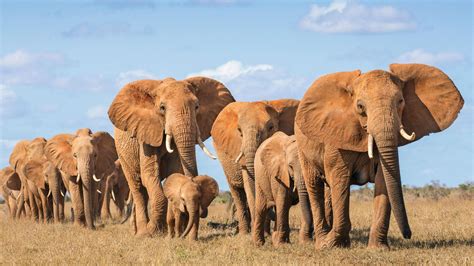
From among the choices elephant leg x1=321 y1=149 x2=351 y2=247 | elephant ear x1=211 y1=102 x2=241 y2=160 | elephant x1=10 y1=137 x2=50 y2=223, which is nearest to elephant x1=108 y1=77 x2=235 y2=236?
elephant ear x1=211 y1=102 x2=241 y2=160

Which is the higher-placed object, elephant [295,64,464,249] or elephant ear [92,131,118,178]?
elephant ear [92,131,118,178]

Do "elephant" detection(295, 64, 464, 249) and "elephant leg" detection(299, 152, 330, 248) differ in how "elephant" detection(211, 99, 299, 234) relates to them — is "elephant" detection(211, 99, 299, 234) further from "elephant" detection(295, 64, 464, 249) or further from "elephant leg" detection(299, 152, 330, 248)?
"elephant" detection(295, 64, 464, 249)

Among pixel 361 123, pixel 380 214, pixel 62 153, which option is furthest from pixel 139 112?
pixel 62 153

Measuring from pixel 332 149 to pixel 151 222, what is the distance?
5.17m

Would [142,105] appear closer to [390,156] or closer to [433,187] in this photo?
[390,156]

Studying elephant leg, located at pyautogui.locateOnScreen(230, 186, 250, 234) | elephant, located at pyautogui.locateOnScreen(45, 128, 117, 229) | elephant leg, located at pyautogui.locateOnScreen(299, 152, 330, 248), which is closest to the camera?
elephant leg, located at pyautogui.locateOnScreen(299, 152, 330, 248)

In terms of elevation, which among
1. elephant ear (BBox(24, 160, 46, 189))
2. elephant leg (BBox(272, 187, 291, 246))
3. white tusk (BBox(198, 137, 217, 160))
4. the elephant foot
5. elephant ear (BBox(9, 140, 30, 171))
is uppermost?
elephant ear (BBox(9, 140, 30, 171))

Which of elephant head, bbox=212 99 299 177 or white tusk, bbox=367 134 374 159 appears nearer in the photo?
white tusk, bbox=367 134 374 159

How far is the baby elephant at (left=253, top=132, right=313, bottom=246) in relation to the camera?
1769cm

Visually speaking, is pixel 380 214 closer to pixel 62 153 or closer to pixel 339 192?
pixel 339 192

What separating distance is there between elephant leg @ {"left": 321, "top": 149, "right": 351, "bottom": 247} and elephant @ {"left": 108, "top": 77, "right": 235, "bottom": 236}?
124 inches

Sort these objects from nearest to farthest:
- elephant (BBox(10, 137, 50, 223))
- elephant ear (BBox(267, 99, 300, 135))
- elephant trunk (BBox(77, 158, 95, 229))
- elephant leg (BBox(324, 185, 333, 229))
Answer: elephant leg (BBox(324, 185, 333, 229)), elephant ear (BBox(267, 99, 300, 135)), elephant trunk (BBox(77, 158, 95, 229)), elephant (BBox(10, 137, 50, 223))

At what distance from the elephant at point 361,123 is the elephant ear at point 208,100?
4.16m

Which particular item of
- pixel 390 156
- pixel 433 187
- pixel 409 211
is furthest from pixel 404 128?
pixel 433 187
